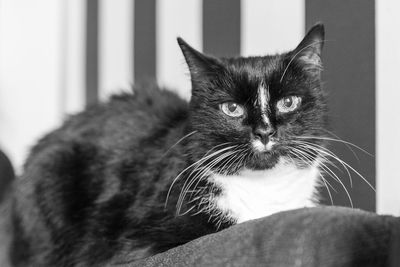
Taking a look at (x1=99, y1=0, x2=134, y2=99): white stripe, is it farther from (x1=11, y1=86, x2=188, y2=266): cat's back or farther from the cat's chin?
the cat's chin

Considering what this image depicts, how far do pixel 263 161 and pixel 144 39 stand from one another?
0.98m

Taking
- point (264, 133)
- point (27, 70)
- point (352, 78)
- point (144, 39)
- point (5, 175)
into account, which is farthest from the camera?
point (27, 70)

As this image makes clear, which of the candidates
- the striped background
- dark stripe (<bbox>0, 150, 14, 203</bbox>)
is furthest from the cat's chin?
dark stripe (<bbox>0, 150, 14, 203</bbox>)

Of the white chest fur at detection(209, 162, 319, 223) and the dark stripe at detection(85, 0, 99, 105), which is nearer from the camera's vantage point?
the white chest fur at detection(209, 162, 319, 223)

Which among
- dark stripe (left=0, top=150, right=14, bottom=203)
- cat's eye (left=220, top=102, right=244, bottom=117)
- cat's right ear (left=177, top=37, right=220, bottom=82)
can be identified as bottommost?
dark stripe (left=0, top=150, right=14, bottom=203)

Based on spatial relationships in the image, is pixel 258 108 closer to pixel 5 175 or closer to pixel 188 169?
pixel 188 169

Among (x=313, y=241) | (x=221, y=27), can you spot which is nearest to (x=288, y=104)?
(x=313, y=241)

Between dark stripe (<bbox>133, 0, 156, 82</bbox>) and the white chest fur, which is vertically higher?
dark stripe (<bbox>133, 0, 156, 82</bbox>)

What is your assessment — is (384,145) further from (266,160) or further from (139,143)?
(139,143)

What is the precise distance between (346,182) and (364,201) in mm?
65

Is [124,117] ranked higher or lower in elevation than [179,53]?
lower

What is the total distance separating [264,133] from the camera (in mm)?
1003

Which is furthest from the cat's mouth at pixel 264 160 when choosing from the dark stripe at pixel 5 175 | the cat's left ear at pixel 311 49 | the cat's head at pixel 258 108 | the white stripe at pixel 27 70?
the white stripe at pixel 27 70

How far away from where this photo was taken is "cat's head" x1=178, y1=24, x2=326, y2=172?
3.40ft
